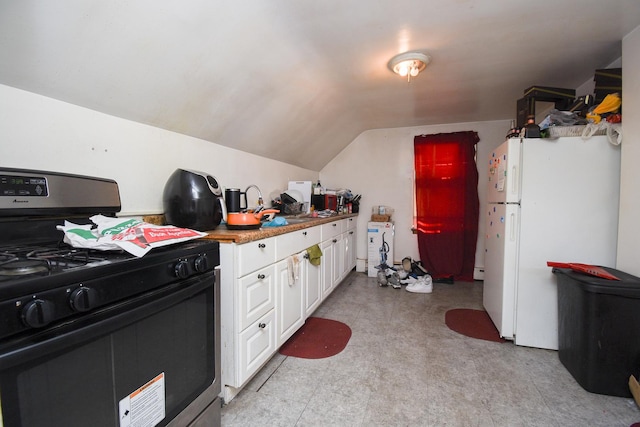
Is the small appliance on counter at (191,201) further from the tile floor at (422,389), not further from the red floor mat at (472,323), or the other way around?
the red floor mat at (472,323)

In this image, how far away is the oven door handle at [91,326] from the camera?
1.94 feet

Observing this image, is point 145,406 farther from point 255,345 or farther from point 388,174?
point 388,174

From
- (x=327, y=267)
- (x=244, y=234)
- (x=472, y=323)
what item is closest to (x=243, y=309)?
(x=244, y=234)

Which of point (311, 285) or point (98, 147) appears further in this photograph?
point (311, 285)

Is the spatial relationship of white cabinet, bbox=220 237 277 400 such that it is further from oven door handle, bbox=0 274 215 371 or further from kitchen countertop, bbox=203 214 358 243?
oven door handle, bbox=0 274 215 371

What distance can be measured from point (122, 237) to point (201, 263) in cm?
29

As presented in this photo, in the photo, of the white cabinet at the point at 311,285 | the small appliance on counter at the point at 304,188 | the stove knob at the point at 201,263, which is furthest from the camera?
the small appliance on counter at the point at 304,188

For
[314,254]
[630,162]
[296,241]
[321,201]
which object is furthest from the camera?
[321,201]

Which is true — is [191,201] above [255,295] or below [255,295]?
above

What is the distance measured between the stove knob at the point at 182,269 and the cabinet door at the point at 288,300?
2.85 ft

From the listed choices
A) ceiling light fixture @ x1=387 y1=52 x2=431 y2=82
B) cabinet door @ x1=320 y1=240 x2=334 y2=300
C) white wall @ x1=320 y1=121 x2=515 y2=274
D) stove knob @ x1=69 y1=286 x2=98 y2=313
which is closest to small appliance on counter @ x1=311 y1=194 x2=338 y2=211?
cabinet door @ x1=320 y1=240 x2=334 y2=300

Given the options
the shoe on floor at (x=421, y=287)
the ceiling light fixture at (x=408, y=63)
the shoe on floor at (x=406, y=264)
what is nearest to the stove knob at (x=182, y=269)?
the ceiling light fixture at (x=408, y=63)

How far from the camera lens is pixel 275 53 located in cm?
185

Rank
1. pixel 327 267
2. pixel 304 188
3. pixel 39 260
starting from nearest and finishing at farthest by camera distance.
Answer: pixel 39 260
pixel 327 267
pixel 304 188
